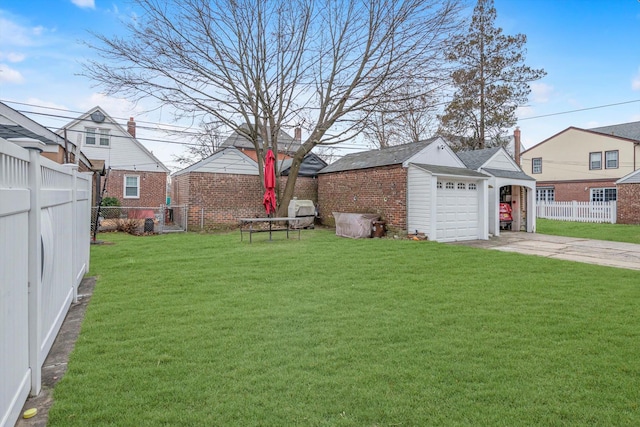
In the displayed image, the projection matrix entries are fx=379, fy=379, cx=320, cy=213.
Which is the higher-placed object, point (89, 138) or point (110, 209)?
point (89, 138)

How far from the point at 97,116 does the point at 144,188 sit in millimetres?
4998

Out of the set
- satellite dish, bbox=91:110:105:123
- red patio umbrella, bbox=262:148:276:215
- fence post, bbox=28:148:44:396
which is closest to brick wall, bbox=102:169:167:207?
satellite dish, bbox=91:110:105:123

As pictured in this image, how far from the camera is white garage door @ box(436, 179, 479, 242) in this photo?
12711mm

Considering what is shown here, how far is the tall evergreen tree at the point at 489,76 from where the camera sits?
25422 mm

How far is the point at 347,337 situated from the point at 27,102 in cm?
1756

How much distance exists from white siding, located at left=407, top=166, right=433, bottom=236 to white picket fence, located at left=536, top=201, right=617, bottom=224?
15468 millimetres

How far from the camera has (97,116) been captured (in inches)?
895

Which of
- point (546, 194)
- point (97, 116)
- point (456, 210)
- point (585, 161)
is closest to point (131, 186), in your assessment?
point (97, 116)

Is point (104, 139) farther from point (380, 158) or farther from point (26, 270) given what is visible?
point (26, 270)

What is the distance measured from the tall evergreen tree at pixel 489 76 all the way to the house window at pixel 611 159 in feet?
26.5

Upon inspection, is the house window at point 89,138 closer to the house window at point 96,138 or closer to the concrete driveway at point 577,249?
the house window at point 96,138

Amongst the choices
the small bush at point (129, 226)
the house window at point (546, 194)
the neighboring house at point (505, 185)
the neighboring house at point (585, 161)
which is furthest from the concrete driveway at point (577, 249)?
A: the house window at point (546, 194)

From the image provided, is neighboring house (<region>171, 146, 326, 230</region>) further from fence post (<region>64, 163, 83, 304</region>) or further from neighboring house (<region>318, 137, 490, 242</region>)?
fence post (<region>64, 163, 83, 304</region>)

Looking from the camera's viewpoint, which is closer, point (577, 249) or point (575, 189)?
point (577, 249)
